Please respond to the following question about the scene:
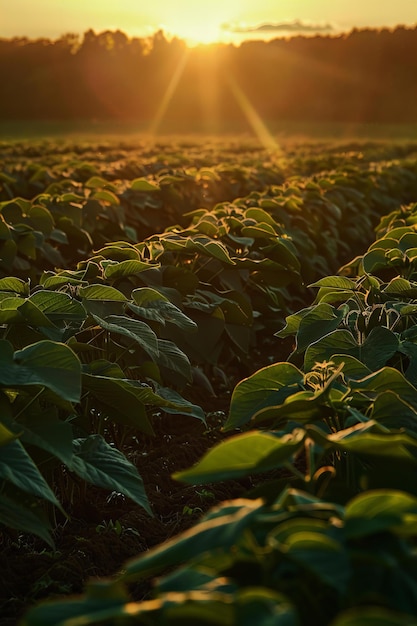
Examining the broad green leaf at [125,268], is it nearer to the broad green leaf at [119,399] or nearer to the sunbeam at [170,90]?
the broad green leaf at [119,399]

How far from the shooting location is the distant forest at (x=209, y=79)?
2434 inches

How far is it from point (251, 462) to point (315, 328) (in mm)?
1323

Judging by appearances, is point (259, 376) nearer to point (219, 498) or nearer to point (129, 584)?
point (129, 584)

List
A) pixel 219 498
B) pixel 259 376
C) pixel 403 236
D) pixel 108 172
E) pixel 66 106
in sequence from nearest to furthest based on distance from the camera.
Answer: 1. pixel 259 376
2. pixel 219 498
3. pixel 403 236
4. pixel 108 172
5. pixel 66 106

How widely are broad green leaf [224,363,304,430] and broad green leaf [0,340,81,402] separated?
1.26ft

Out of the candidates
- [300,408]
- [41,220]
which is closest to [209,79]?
[41,220]

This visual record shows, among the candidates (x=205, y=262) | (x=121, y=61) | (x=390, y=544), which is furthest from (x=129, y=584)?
(x=121, y=61)

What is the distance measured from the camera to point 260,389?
201 centimetres

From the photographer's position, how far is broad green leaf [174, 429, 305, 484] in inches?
50.1

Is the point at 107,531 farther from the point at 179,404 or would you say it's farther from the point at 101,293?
the point at 101,293

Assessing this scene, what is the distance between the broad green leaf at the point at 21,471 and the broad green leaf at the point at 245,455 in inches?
19.5

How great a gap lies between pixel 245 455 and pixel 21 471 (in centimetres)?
60

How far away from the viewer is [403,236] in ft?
12.4

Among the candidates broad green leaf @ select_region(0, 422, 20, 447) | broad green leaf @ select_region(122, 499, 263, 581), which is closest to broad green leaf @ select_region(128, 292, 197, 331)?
broad green leaf @ select_region(0, 422, 20, 447)
